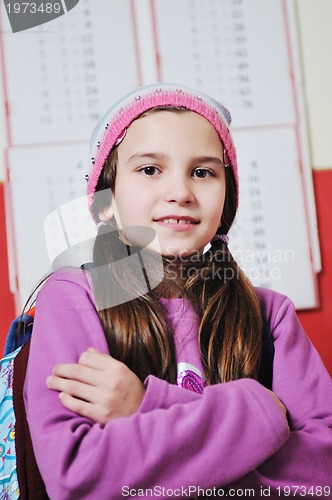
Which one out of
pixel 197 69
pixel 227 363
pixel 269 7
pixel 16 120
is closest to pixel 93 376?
pixel 227 363

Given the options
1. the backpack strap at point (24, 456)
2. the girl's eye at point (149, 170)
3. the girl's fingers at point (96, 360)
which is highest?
the girl's eye at point (149, 170)

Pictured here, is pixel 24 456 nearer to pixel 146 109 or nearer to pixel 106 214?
pixel 106 214

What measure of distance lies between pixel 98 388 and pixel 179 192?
11.1 inches

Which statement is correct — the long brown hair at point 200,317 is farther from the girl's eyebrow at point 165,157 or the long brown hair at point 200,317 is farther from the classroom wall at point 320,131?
the classroom wall at point 320,131

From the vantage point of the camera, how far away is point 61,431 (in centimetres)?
66

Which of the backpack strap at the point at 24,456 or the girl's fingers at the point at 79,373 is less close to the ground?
the girl's fingers at the point at 79,373

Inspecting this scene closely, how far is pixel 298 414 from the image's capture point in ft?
2.55

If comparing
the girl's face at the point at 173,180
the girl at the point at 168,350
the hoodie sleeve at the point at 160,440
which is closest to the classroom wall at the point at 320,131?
the girl at the point at 168,350

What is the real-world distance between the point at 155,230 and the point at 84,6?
901 mm

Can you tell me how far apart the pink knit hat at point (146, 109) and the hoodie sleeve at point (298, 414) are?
0.28 meters

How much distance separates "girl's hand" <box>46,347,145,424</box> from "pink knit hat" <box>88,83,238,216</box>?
0.34 metres

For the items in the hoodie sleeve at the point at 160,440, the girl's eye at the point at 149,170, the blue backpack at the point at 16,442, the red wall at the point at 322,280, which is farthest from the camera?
the red wall at the point at 322,280

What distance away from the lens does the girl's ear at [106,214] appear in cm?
92

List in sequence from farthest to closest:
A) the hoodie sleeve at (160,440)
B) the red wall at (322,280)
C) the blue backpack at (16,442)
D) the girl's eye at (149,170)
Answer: the red wall at (322,280) < the girl's eye at (149,170) < the blue backpack at (16,442) < the hoodie sleeve at (160,440)
